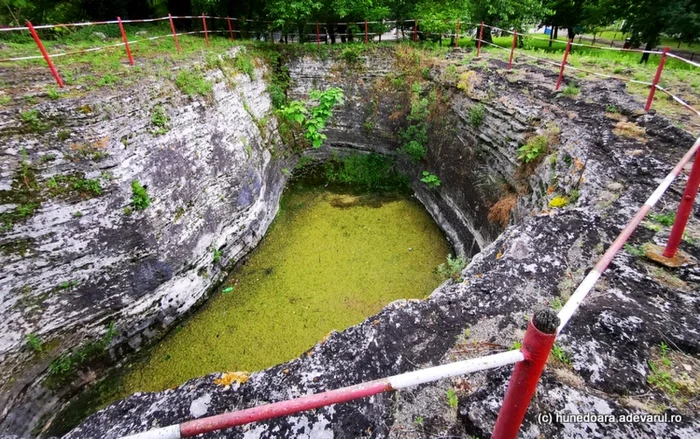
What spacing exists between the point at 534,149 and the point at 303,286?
5.35 meters

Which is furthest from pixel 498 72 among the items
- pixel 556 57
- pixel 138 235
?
pixel 138 235

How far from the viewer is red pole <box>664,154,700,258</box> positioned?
2.92m

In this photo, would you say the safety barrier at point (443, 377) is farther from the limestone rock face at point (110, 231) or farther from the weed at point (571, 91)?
the weed at point (571, 91)

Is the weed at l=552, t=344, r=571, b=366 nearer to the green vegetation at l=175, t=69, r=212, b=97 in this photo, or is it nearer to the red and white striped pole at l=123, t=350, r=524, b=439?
the red and white striped pole at l=123, t=350, r=524, b=439

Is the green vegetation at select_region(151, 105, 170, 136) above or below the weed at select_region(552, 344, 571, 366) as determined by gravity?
above

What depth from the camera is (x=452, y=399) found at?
8.70 ft

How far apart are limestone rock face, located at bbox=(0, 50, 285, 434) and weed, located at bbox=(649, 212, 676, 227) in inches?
297

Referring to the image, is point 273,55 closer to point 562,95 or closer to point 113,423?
point 562,95

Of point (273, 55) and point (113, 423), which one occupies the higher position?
point (273, 55)

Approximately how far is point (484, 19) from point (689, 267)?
12.6 m

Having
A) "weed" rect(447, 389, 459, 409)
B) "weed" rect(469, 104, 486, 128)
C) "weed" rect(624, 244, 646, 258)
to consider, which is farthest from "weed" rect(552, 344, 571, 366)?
"weed" rect(469, 104, 486, 128)

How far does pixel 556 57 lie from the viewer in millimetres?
10680

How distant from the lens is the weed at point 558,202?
4.91 metres

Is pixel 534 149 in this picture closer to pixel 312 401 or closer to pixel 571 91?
pixel 571 91
